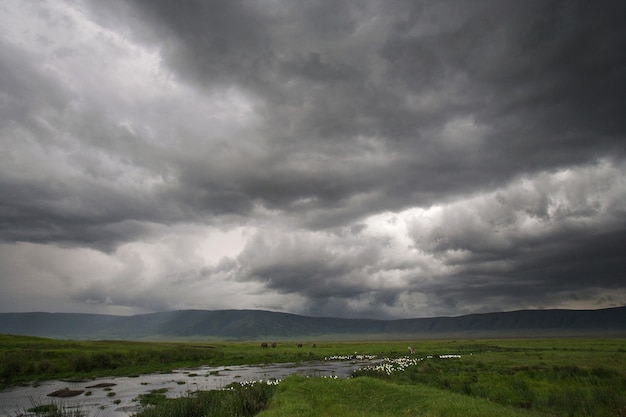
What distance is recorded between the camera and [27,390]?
1703 inches

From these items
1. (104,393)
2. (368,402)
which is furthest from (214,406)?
(104,393)

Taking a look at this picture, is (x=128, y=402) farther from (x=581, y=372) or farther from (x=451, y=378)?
(x=581, y=372)

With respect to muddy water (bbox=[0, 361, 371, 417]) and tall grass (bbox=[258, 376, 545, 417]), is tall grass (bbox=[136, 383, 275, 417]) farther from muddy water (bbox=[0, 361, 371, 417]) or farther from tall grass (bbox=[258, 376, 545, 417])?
muddy water (bbox=[0, 361, 371, 417])

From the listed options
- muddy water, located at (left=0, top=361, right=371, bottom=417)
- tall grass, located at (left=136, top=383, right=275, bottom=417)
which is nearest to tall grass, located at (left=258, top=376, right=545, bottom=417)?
tall grass, located at (left=136, top=383, right=275, bottom=417)

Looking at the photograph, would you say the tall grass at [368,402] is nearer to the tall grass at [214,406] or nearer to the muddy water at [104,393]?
the tall grass at [214,406]

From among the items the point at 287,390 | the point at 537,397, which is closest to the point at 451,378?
the point at 537,397

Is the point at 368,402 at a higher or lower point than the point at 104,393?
higher

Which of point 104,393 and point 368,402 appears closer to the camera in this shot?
point 368,402

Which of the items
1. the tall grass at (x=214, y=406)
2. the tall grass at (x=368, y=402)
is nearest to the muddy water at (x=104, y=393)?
the tall grass at (x=214, y=406)

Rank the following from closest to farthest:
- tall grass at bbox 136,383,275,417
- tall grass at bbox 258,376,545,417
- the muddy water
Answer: tall grass at bbox 258,376,545,417 → tall grass at bbox 136,383,275,417 → the muddy water

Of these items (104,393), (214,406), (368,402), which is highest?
(368,402)

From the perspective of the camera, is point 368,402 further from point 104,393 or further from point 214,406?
point 104,393

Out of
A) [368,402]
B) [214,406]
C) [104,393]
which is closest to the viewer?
[368,402]

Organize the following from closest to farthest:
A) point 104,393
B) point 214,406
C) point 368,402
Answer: point 368,402
point 214,406
point 104,393
